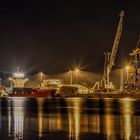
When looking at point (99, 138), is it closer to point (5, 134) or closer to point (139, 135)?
point (139, 135)

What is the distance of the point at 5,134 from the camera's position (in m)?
29.0

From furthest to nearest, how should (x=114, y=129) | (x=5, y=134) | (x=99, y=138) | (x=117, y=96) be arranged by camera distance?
(x=117, y=96)
(x=114, y=129)
(x=5, y=134)
(x=99, y=138)

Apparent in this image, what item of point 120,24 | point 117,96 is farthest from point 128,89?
point 120,24

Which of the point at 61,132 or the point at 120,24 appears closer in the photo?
the point at 61,132

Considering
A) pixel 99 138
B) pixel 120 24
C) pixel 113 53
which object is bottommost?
pixel 99 138

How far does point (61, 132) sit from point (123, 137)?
16.0 ft

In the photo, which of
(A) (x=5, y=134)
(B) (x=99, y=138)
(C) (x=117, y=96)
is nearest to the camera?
(B) (x=99, y=138)

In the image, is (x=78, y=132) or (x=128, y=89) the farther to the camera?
(x=128, y=89)

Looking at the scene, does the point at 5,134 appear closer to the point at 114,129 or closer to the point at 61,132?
the point at 61,132

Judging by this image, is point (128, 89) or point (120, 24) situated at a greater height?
point (120, 24)

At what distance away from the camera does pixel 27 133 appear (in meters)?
29.3

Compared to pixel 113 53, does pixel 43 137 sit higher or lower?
lower

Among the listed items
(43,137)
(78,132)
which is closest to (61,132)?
(78,132)

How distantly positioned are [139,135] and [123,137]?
1.32 m
